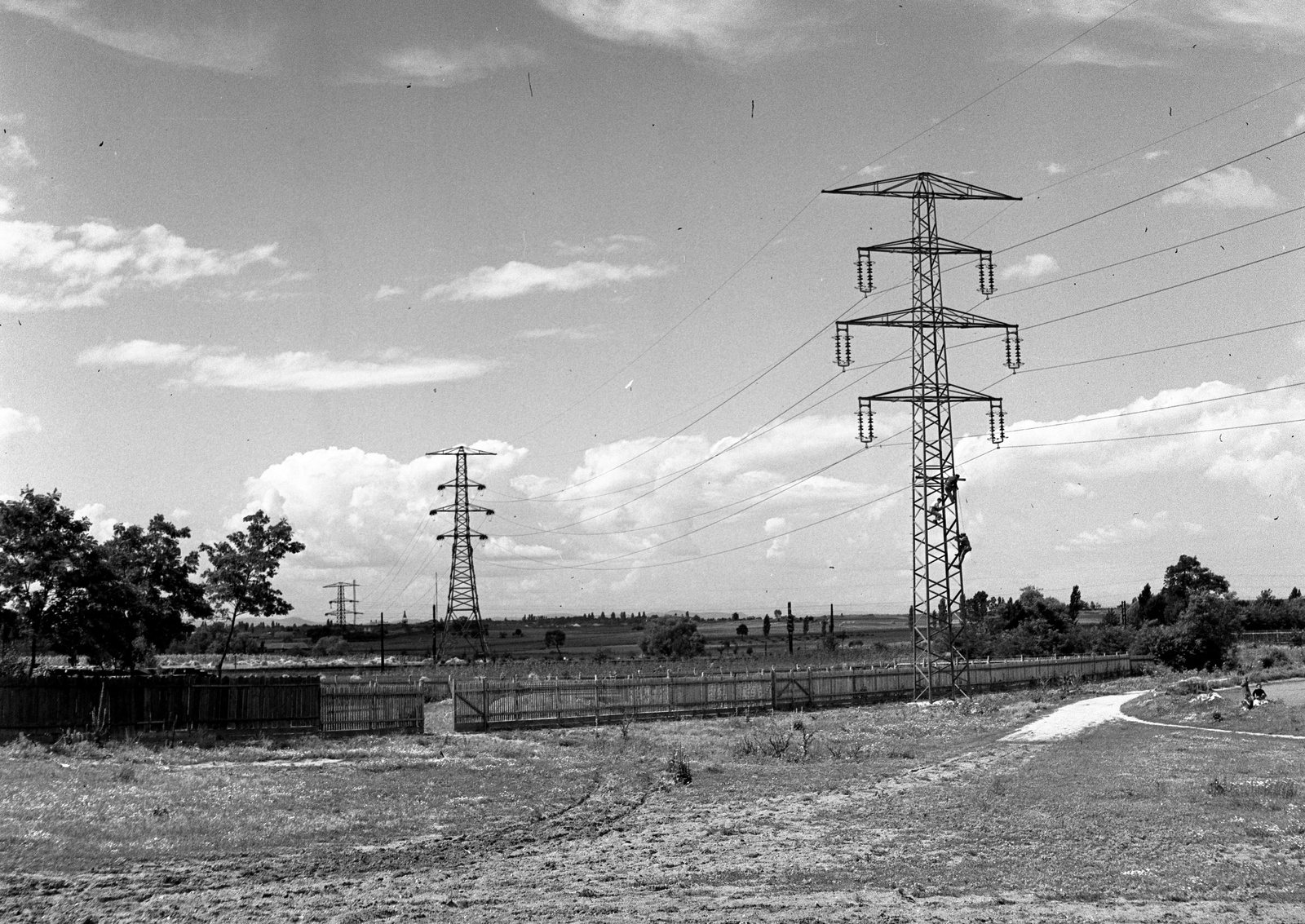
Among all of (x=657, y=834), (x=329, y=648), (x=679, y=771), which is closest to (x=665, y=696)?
(x=679, y=771)

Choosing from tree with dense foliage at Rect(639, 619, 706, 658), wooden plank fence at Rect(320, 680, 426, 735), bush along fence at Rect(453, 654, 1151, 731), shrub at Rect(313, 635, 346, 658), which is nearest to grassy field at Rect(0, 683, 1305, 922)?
wooden plank fence at Rect(320, 680, 426, 735)

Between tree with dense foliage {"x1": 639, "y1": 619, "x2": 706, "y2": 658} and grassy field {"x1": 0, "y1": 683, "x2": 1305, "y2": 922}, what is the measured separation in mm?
113248

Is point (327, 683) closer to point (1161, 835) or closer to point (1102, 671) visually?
point (1161, 835)

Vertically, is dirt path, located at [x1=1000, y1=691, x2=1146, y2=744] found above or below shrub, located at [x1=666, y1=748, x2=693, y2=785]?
below

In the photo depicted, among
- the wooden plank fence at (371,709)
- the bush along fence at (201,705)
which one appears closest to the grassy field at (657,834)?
the bush along fence at (201,705)

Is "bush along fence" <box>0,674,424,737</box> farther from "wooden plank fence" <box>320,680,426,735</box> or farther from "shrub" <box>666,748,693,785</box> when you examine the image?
"shrub" <box>666,748,693,785</box>

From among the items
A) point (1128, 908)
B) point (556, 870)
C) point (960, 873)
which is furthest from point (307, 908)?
point (1128, 908)

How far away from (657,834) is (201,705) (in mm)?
26017

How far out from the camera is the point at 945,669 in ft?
186

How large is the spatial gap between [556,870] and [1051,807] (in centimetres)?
1090

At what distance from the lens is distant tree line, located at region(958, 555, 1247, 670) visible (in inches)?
3812

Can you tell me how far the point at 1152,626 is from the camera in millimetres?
108250

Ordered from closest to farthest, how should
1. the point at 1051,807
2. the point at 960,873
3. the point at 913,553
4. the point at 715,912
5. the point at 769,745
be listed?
the point at 715,912 → the point at 960,873 → the point at 1051,807 → the point at 769,745 → the point at 913,553

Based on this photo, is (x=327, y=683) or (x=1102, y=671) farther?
(x=1102, y=671)
